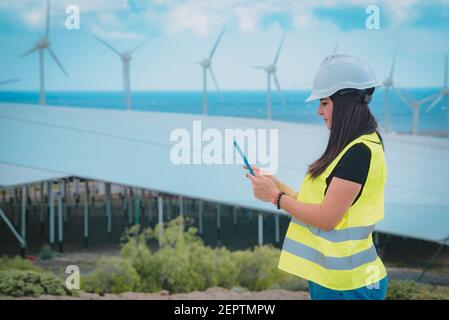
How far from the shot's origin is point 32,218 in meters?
9.91

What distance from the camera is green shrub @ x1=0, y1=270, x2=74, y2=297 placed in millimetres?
7402

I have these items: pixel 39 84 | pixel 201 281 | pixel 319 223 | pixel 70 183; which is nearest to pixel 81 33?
pixel 39 84

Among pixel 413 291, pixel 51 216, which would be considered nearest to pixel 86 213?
pixel 51 216

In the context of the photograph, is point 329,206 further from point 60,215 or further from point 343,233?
point 60,215

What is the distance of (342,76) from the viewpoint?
3.27 m

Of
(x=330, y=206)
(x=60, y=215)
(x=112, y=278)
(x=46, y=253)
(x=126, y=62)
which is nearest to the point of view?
(x=330, y=206)

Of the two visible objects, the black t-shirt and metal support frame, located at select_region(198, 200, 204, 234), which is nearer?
the black t-shirt

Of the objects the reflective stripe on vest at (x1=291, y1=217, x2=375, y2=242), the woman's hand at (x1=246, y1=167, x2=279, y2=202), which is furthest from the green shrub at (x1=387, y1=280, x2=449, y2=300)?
the woman's hand at (x1=246, y1=167, x2=279, y2=202)

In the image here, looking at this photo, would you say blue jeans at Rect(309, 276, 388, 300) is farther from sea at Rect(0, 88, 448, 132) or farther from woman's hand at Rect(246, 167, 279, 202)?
sea at Rect(0, 88, 448, 132)

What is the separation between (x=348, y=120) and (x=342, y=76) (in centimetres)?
19

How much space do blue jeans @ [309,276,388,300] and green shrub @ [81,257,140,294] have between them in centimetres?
533

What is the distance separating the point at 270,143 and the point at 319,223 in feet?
13.9

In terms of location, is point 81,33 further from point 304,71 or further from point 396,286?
point 396,286

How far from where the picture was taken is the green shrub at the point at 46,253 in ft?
29.2
